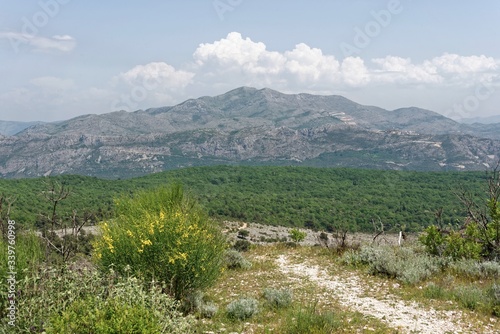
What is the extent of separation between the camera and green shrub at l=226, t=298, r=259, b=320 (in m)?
9.40

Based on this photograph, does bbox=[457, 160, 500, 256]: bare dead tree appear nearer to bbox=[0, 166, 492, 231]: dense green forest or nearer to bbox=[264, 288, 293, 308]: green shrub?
bbox=[264, 288, 293, 308]: green shrub

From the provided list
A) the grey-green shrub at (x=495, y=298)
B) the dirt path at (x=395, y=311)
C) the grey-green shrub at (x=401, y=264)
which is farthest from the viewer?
the grey-green shrub at (x=401, y=264)

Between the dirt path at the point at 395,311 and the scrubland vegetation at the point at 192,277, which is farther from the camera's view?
the dirt path at the point at 395,311

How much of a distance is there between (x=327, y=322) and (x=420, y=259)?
6.88 meters

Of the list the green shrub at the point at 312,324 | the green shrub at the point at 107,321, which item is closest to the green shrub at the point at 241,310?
the green shrub at the point at 312,324

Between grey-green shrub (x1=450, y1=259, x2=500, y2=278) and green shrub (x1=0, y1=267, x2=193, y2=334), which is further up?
green shrub (x1=0, y1=267, x2=193, y2=334)

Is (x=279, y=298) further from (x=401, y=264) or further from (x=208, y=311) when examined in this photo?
(x=401, y=264)

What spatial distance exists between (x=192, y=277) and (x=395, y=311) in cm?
533

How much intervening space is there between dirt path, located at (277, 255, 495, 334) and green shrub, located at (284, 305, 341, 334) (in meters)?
1.55

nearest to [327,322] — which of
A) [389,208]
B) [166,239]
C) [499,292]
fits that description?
[166,239]

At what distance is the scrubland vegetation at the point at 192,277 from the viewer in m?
5.95

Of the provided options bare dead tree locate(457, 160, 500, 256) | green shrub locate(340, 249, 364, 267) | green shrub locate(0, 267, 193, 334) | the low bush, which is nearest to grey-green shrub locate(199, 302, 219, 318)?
the low bush

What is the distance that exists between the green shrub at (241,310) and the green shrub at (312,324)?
1311 mm

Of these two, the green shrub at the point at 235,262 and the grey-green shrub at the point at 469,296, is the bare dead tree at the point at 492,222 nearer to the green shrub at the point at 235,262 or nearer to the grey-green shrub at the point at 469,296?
the grey-green shrub at the point at 469,296
